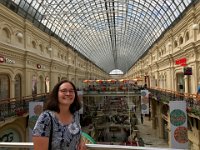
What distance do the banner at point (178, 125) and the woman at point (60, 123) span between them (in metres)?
13.4

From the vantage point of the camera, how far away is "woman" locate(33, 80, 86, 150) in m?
2.62

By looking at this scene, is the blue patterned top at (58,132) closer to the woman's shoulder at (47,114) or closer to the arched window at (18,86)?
the woman's shoulder at (47,114)

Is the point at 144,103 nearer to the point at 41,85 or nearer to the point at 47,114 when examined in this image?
the point at 41,85

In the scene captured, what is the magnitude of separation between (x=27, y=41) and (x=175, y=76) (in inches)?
691

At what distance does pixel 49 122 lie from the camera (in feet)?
8.91

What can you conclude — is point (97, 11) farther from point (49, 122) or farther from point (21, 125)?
point (49, 122)

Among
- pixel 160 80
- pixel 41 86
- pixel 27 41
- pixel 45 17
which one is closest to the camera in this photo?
pixel 27 41

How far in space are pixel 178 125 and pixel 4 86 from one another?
48.0 ft

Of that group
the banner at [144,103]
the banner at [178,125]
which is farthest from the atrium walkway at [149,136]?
the banner at [178,125]

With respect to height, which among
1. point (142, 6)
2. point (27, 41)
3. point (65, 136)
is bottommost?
point (65, 136)

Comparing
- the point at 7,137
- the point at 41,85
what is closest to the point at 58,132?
the point at 7,137

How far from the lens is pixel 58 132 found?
8.87 ft

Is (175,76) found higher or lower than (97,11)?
lower

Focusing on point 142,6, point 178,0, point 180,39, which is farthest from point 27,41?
point 142,6
